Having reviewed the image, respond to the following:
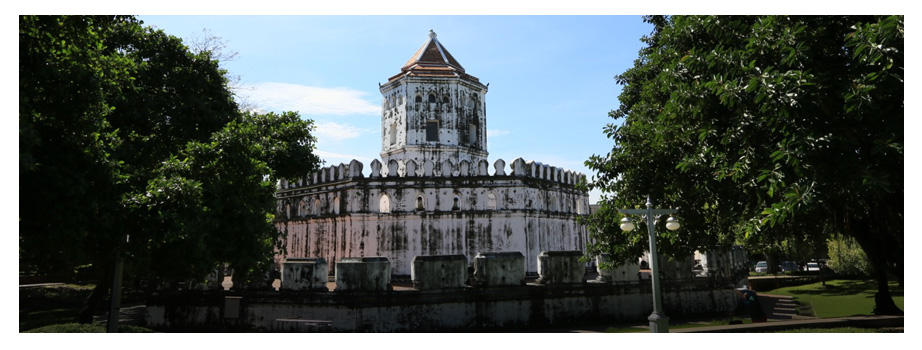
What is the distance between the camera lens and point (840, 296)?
69.5 feet

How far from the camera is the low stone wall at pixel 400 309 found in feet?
41.4

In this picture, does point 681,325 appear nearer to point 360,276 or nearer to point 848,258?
point 360,276

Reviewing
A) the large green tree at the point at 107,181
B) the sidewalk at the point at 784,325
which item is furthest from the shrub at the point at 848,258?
the large green tree at the point at 107,181

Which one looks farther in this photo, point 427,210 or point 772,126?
point 427,210

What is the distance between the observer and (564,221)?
26.8 meters

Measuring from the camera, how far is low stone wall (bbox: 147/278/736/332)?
41.4 ft

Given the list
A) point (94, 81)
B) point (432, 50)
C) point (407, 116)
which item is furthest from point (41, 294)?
point (432, 50)

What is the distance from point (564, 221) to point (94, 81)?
2207cm

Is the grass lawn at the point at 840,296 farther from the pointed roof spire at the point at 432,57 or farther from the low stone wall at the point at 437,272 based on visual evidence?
the pointed roof spire at the point at 432,57

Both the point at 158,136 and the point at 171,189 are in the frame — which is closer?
the point at 171,189

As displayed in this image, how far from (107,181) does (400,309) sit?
6808mm

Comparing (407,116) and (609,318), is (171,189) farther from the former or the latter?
(407,116)

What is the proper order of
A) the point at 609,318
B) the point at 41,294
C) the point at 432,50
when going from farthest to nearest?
the point at 432,50 < the point at 41,294 < the point at 609,318

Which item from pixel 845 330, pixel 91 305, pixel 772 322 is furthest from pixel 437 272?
pixel 91 305
